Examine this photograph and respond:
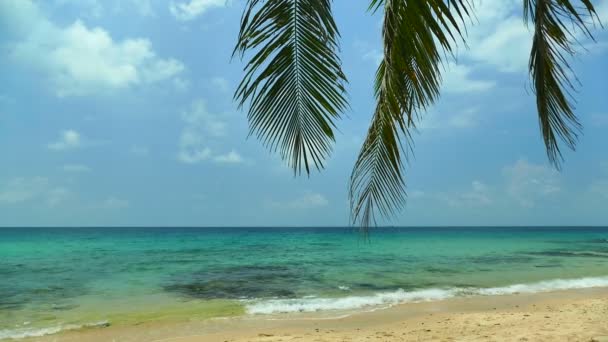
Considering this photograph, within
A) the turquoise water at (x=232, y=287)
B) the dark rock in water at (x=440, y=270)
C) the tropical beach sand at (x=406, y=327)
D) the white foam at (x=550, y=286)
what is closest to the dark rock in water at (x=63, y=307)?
the turquoise water at (x=232, y=287)

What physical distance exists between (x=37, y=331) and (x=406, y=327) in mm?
6102

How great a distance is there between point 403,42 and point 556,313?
7.90m

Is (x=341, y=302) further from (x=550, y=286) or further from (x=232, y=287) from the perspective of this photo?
(x=550, y=286)

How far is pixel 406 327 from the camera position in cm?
773

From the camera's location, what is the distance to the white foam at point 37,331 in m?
7.71

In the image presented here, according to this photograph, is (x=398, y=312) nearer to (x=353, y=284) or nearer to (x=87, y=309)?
(x=353, y=284)

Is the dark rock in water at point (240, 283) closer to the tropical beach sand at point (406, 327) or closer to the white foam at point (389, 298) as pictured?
the white foam at point (389, 298)

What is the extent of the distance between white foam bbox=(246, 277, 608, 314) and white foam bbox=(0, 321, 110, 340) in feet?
9.38

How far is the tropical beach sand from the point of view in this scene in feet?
22.4

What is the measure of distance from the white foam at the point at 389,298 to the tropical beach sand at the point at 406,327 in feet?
2.09

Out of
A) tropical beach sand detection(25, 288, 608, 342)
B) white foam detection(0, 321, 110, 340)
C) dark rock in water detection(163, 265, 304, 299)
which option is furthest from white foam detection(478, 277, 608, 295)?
white foam detection(0, 321, 110, 340)

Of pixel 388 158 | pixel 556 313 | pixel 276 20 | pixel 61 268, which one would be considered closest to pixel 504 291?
pixel 556 313

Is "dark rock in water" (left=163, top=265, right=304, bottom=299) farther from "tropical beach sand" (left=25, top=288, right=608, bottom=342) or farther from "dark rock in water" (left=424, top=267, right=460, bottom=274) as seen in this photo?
"dark rock in water" (left=424, top=267, right=460, bottom=274)

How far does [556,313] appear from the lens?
330 inches
